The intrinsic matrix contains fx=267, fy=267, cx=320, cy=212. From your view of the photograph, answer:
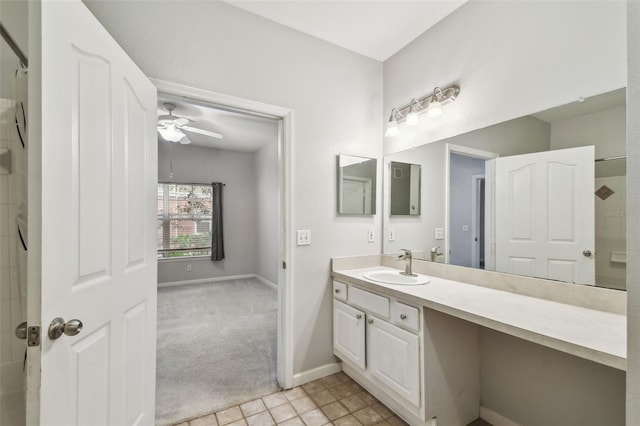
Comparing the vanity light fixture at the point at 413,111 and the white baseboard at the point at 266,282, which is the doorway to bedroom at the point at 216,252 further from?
the vanity light fixture at the point at 413,111

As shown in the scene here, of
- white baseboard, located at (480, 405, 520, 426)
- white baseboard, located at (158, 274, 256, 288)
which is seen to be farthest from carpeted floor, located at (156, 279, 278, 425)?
white baseboard, located at (480, 405, 520, 426)

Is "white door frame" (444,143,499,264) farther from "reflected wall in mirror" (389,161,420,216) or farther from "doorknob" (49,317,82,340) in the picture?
"doorknob" (49,317,82,340)

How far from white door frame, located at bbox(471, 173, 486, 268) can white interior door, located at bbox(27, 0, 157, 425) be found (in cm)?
199

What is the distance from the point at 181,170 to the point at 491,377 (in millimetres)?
5326

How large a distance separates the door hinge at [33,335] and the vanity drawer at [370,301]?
155cm

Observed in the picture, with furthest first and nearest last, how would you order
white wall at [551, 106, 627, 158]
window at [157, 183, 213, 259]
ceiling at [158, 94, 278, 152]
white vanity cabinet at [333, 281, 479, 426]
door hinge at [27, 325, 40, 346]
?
1. window at [157, 183, 213, 259]
2. ceiling at [158, 94, 278, 152]
3. white vanity cabinet at [333, 281, 479, 426]
4. white wall at [551, 106, 627, 158]
5. door hinge at [27, 325, 40, 346]

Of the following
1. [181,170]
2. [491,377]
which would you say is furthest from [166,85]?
[181,170]

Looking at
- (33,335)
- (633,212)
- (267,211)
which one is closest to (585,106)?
(633,212)

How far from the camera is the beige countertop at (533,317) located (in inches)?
37.0

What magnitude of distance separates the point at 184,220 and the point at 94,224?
14.7 feet

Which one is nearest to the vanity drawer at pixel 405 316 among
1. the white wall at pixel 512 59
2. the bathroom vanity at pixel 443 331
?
the bathroom vanity at pixel 443 331

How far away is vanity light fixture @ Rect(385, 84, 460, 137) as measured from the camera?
1.89m

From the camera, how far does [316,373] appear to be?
6.91ft

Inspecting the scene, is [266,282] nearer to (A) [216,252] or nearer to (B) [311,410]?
(A) [216,252]
